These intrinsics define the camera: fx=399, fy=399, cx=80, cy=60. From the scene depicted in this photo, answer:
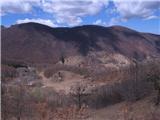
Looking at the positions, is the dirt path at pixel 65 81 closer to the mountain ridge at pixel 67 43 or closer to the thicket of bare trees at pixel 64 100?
the thicket of bare trees at pixel 64 100

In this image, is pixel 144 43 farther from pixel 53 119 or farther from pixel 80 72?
pixel 53 119

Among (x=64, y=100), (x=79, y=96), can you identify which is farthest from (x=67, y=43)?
(x=64, y=100)

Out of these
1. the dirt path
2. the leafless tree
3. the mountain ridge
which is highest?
the mountain ridge

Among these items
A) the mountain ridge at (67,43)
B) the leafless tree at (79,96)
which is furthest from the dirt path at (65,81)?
the mountain ridge at (67,43)

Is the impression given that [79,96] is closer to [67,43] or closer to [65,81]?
[65,81]

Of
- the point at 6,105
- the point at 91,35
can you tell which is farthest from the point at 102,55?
the point at 6,105

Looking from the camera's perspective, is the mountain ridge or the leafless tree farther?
the mountain ridge

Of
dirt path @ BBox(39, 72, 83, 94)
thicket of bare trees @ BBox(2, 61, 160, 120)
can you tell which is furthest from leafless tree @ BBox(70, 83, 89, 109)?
dirt path @ BBox(39, 72, 83, 94)

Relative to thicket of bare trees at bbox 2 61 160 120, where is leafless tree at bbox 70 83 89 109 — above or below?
below

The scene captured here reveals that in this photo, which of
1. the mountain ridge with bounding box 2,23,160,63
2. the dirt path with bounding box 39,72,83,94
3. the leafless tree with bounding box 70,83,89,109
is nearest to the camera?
the leafless tree with bounding box 70,83,89,109

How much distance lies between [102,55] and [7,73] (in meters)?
39.1

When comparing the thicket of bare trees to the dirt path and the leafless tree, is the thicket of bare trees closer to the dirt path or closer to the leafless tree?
the leafless tree

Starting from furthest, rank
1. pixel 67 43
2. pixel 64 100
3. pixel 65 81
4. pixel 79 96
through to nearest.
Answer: pixel 67 43
pixel 65 81
pixel 79 96
pixel 64 100

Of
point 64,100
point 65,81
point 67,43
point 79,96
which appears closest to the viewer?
point 64,100
